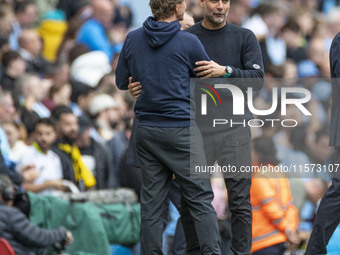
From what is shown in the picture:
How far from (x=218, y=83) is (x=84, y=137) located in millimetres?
4131

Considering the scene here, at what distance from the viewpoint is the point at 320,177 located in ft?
38.1

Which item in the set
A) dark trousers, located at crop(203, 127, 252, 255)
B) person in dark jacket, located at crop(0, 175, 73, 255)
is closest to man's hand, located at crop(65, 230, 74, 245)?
person in dark jacket, located at crop(0, 175, 73, 255)

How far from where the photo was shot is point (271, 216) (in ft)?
30.2

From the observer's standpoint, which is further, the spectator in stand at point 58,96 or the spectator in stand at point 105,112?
the spectator in stand at point 105,112

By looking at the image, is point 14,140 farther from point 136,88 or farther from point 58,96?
point 136,88

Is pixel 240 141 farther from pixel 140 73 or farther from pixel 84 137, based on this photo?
pixel 84 137

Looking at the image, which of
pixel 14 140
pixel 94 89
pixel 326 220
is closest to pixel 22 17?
pixel 94 89

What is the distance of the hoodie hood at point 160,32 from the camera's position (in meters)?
7.49

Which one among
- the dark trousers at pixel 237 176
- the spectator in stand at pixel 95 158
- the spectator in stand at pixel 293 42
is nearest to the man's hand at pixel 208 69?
the dark trousers at pixel 237 176

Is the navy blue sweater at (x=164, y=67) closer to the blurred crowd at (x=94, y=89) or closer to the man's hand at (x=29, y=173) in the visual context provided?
the blurred crowd at (x=94, y=89)

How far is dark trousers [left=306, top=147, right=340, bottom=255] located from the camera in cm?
804

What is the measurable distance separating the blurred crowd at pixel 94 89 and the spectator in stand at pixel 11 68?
0.01 meters

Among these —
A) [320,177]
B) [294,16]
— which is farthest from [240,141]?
[294,16]

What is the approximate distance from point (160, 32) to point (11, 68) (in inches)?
230
